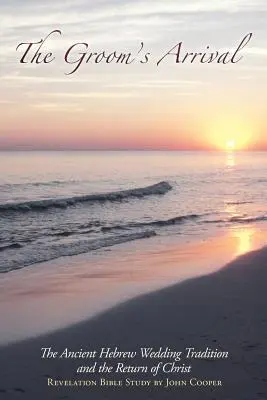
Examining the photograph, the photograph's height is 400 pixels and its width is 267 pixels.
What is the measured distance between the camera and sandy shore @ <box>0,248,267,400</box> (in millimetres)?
4984

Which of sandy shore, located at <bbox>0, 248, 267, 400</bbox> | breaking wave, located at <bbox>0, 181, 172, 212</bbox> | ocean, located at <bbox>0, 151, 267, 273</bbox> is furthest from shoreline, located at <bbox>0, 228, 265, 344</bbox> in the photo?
breaking wave, located at <bbox>0, 181, 172, 212</bbox>

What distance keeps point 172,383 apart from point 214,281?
441 cm

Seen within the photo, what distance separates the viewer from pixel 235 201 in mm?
28281

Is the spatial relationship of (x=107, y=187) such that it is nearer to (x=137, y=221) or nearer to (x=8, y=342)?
(x=137, y=221)

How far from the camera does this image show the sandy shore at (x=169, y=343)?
4984 millimetres

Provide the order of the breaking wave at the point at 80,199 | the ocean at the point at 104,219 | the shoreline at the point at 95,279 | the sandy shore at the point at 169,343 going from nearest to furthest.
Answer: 1. the sandy shore at the point at 169,343
2. the shoreline at the point at 95,279
3. the ocean at the point at 104,219
4. the breaking wave at the point at 80,199

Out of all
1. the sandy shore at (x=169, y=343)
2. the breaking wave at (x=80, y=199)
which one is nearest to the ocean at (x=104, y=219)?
the breaking wave at (x=80, y=199)

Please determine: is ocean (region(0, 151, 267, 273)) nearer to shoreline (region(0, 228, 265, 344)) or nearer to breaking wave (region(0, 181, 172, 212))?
breaking wave (region(0, 181, 172, 212))

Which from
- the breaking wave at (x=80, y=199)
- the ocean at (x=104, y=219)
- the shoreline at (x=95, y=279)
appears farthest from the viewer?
the breaking wave at (x=80, y=199)

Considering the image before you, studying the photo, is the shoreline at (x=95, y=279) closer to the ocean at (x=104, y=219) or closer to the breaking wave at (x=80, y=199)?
the ocean at (x=104, y=219)

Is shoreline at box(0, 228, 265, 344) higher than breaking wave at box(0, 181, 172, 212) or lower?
lower

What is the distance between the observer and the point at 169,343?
20.2ft

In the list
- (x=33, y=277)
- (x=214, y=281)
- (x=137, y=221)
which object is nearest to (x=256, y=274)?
(x=214, y=281)

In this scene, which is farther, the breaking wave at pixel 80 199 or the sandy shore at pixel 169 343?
the breaking wave at pixel 80 199
